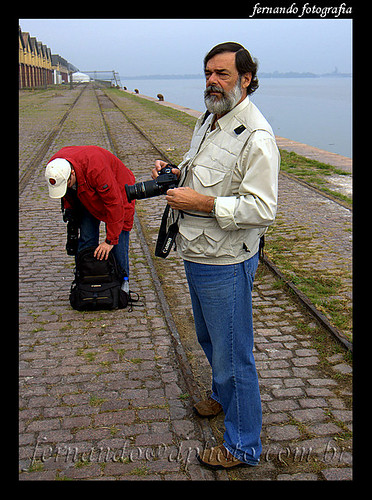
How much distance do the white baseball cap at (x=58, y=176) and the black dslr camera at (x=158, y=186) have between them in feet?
3.83

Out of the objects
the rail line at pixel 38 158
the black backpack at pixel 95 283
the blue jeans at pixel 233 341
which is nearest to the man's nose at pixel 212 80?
the blue jeans at pixel 233 341

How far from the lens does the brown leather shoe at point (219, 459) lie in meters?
3.16

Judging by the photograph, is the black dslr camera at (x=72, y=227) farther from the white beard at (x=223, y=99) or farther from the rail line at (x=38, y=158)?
the rail line at (x=38, y=158)

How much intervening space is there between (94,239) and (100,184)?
0.90 meters

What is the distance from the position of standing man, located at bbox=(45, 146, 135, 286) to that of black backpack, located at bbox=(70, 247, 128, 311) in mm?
122

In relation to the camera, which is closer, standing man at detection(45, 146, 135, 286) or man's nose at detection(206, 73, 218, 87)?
man's nose at detection(206, 73, 218, 87)

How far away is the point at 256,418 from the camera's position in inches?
123

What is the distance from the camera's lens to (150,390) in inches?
160

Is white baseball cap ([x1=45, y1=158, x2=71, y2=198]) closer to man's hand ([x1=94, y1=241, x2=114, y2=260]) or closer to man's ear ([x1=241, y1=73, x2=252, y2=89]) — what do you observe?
man's hand ([x1=94, y1=241, x2=114, y2=260])

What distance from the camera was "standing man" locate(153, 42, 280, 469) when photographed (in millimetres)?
2682

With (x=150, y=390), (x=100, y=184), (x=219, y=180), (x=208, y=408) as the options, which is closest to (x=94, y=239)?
(x=100, y=184)

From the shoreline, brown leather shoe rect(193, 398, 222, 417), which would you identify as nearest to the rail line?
the shoreline

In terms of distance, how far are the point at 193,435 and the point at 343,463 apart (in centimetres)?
96
